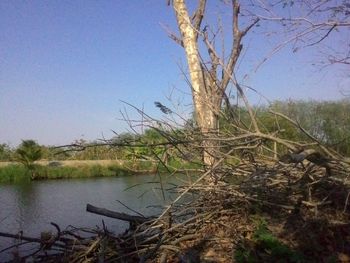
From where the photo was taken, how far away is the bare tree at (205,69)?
5367mm

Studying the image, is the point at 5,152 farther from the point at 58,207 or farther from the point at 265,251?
the point at 265,251

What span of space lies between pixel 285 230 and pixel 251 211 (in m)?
0.53

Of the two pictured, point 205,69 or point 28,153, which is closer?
point 205,69

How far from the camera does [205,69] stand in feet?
20.2

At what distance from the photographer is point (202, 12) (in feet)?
27.2

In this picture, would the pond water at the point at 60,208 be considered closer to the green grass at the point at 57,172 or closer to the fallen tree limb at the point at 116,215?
the fallen tree limb at the point at 116,215

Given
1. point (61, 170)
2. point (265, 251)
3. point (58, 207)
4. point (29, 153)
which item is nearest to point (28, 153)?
point (29, 153)

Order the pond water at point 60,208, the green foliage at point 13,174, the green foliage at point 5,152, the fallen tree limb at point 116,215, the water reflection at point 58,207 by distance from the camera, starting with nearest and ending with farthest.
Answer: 1. the fallen tree limb at point 116,215
2. the pond water at point 60,208
3. the water reflection at point 58,207
4. the green foliage at point 13,174
5. the green foliage at point 5,152

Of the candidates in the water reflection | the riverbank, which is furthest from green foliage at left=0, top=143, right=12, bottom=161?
the water reflection

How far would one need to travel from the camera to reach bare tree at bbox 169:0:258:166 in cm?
537

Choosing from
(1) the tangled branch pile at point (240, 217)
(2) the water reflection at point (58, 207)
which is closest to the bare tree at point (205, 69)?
(1) the tangled branch pile at point (240, 217)

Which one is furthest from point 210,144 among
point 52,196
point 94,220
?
point 52,196

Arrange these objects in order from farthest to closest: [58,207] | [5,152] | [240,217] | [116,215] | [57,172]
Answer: [5,152] < [57,172] < [58,207] < [116,215] < [240,217]

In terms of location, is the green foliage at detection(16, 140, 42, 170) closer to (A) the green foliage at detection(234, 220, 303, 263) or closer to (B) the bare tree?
(B) the bare tree
